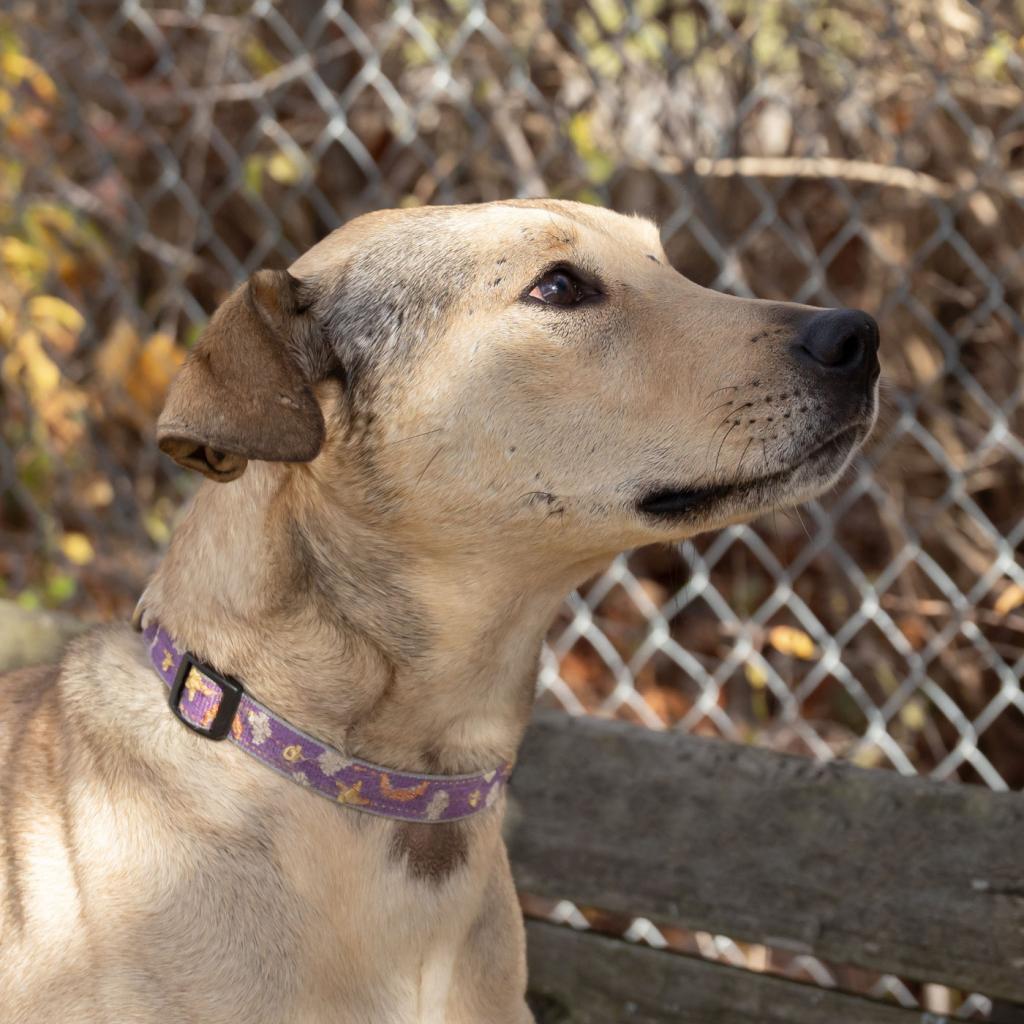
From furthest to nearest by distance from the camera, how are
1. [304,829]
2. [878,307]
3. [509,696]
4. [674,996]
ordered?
[878,307] < [674,996] < [509,696] < [304,829]

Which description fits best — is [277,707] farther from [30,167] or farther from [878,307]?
[30,167]

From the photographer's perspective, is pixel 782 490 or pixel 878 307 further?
pixel 878 307

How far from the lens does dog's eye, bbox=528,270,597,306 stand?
91.4 inches

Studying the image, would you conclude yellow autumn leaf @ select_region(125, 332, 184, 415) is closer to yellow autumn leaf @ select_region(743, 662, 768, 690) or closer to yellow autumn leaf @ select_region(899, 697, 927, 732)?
yellow autumn leaf @ select_region(743, 662, 768, 690)

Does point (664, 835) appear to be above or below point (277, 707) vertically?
below

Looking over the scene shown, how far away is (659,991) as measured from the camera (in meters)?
2.94

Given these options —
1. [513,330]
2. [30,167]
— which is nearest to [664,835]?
[513,330]

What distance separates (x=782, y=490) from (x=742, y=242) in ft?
5.58

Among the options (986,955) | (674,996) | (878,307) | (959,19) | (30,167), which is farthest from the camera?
(30,167)

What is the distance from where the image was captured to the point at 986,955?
105 inches

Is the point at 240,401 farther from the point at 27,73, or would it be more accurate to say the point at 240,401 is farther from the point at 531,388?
the point at 27,73

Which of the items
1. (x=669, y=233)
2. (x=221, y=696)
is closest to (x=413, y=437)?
Answer: (x=221, y=696)

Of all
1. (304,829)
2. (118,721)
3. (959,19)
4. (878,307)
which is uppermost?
(118,721)

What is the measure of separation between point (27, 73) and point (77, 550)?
5.48ft
